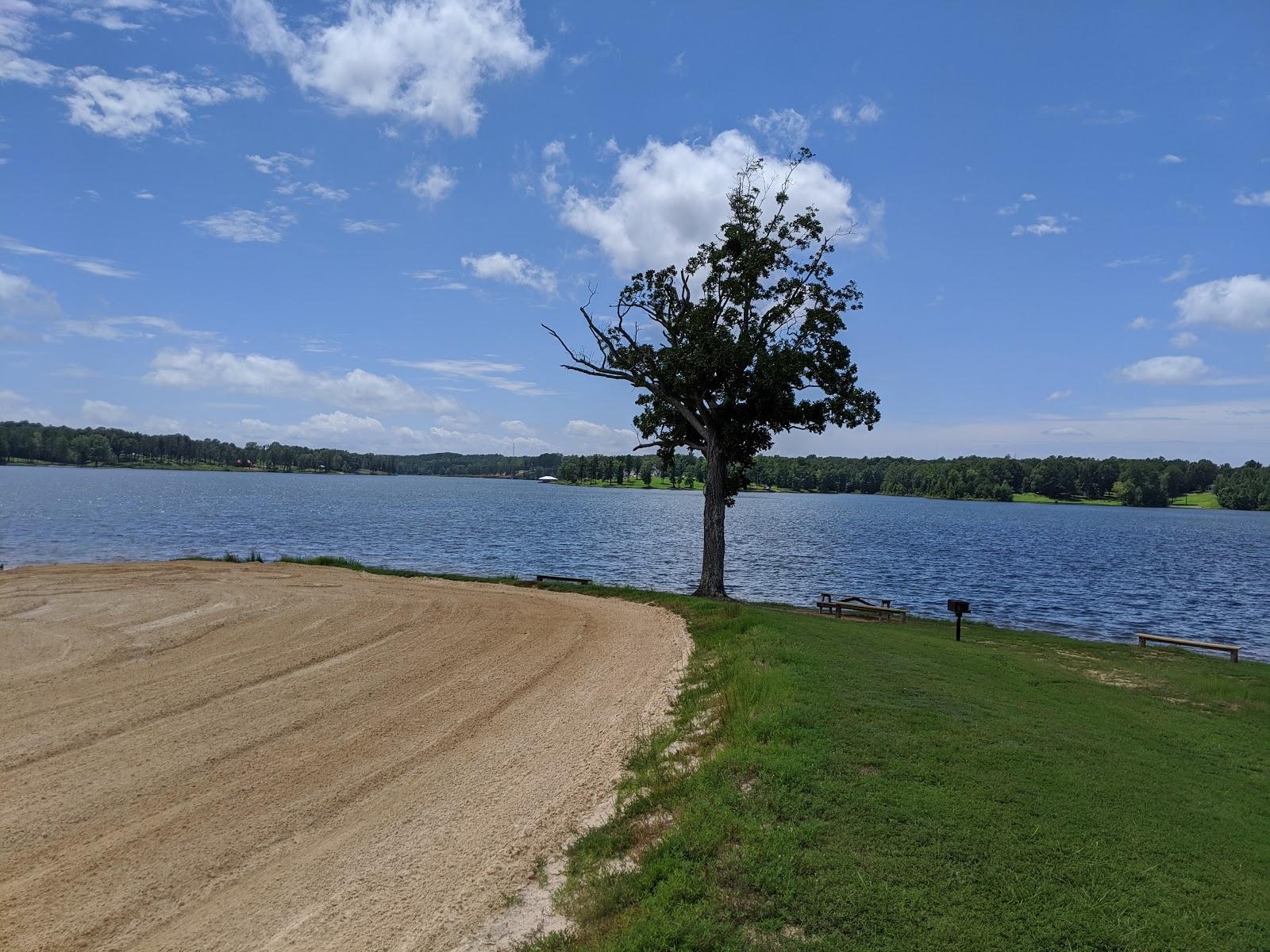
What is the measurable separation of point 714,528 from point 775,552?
1189 inches

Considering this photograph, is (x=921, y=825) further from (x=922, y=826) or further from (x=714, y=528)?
(x=714, y=528)

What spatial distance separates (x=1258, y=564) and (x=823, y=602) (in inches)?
2069

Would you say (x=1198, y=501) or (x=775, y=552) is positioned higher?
(x=1198, y=501)

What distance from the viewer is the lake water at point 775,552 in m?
33.4

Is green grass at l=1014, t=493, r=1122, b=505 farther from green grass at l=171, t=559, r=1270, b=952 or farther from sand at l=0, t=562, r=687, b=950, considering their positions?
green grass at l=171, t=559, r=1270, b=952

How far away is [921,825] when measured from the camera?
6.10 metres

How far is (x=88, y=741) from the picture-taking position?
365 inches

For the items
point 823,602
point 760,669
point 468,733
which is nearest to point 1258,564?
point 823,602

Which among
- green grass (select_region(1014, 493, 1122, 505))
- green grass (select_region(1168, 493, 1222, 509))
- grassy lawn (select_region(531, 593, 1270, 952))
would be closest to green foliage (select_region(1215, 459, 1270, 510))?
green grass (select_region(1168, 493, 1222, 509))

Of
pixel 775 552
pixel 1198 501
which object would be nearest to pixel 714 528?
pixel 775 552

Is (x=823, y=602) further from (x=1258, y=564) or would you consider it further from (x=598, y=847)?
(x=1258, y=564)

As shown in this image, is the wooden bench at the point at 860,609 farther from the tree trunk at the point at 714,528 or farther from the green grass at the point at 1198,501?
the green grass at the point at 1198,501

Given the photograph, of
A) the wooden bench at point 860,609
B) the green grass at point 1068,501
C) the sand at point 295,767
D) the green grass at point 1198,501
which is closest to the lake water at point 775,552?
the wooden bench at point 860,609

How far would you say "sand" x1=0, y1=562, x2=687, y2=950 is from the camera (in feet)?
19.1
